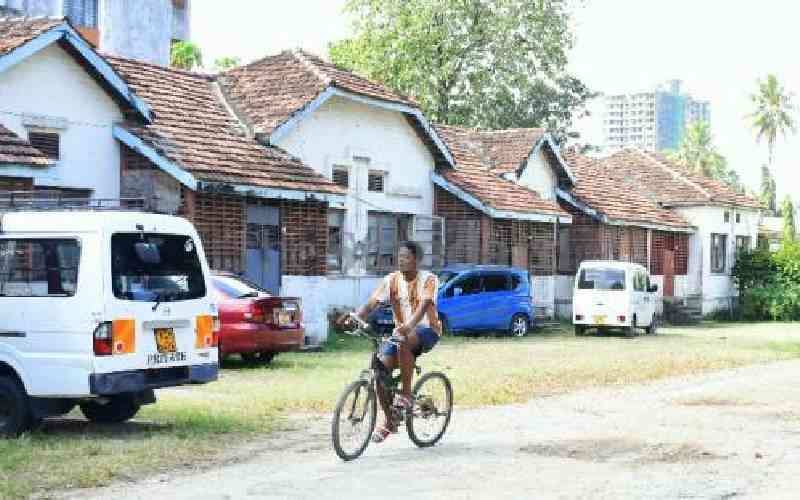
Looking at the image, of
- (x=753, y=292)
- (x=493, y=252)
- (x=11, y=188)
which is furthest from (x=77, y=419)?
(x=753, y=292)

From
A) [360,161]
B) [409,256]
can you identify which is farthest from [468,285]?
[409,256]

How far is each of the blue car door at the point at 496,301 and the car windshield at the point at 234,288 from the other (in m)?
10.7

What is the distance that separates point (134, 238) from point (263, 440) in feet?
7.65

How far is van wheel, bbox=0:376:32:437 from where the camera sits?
10703mm

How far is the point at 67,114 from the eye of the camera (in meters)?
21.5

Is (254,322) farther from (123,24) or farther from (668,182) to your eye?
(668,182)

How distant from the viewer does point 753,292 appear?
1791 inches

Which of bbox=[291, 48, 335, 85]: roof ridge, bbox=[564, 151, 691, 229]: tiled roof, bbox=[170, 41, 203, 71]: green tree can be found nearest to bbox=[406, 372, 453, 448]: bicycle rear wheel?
bbox=[291, 48, 335, 85]: roof ridge

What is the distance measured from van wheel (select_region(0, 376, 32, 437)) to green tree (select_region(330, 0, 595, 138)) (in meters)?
39.7

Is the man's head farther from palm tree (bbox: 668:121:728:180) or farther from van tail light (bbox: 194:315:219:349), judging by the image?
palm tree (bbox: 668:121:728:180)

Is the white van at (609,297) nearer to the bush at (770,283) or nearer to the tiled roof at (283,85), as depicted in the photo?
the tiled roof at (283,85)

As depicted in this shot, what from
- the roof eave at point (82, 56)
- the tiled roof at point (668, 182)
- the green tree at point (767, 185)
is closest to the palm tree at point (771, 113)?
the green tree at point (767, 185)

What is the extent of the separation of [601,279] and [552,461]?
21.1 metres

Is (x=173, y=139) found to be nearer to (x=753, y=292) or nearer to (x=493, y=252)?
(x=493, y=252)
